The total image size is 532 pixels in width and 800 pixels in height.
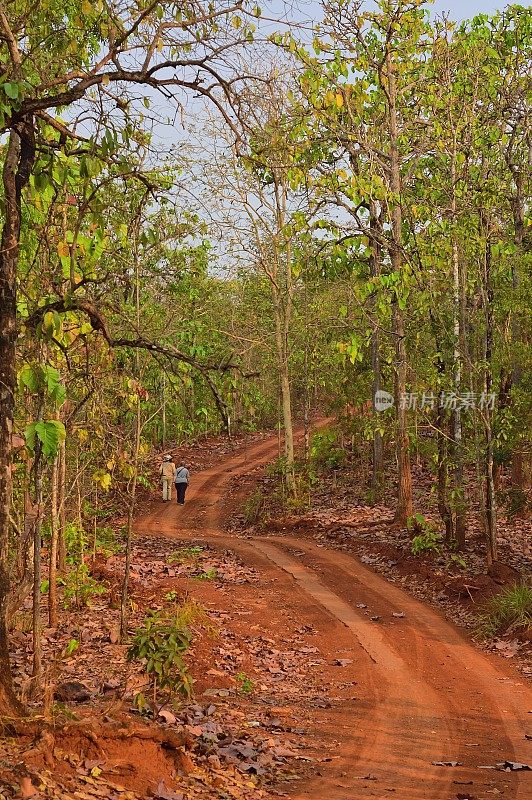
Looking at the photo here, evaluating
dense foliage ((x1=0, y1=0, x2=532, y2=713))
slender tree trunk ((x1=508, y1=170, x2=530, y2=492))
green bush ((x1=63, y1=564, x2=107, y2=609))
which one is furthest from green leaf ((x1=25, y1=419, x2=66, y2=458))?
slender tree trunk ((x1=508, y1=170, x2=530, y2=492))

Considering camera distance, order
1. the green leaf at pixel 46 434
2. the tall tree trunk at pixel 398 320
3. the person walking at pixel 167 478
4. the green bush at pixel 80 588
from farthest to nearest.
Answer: the person walking at pixel 167 478
the tall tree trunk at pixel 398 320
the green bush at pixel 80 588
the green leaf at pixel 46 434

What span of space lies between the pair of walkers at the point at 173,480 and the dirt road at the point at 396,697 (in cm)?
1045

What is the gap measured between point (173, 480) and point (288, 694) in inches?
796

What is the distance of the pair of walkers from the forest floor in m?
9.22

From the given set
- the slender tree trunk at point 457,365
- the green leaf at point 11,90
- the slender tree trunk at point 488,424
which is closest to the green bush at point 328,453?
the slender tree trunk at point 457,365

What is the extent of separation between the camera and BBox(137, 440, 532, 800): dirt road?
271 inches

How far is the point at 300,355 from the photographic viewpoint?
2761cm

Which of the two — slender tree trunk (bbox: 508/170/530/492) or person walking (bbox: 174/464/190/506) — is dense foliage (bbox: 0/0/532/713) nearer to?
slender tree trunk (bbox: 508/170/530/492)

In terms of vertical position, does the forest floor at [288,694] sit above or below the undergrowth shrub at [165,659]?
below

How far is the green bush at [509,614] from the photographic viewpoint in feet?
39.3

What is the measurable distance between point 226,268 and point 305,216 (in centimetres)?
879

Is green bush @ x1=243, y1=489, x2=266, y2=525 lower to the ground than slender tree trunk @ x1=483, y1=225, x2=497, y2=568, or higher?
lower

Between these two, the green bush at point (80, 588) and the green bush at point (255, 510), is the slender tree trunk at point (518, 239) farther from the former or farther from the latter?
the green bush at point (80, 588)

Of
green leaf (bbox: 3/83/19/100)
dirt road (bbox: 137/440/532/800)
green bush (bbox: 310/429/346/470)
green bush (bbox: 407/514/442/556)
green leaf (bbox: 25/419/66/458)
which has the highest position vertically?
green leaf (bbox: 3/83/19/100)
